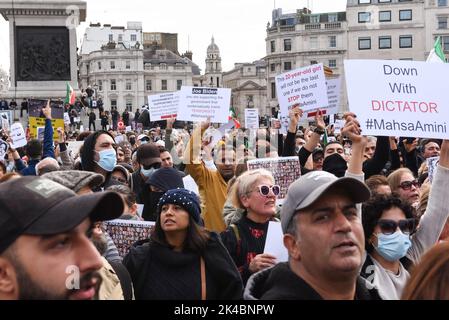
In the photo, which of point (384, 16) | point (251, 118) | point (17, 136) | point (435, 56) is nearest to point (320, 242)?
point (435, 56)

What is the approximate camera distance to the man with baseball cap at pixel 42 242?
7.72 feet

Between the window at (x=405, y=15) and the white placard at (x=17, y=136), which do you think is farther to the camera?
the window at (x=405, y=15)

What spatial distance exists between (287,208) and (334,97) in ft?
25.1

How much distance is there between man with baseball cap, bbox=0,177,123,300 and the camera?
2.35 meters

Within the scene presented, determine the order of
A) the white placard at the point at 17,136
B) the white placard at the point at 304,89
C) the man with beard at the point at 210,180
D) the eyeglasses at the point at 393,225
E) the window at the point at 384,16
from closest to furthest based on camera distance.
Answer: the eyeglasses at the point at 393,225 → the man with beard at the point at 210,180 → the white placard at the point at 304,89 → the white placard at the point at 17,136 → the window at the point at 384,16

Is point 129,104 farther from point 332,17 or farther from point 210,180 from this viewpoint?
point 210,180

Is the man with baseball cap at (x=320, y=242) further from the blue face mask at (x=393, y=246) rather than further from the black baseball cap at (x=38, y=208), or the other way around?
the blue face mask at (x=393, y=246)

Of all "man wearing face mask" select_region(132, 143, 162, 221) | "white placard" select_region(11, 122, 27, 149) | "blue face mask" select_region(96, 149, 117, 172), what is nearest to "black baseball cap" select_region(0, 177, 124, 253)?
"blue face mask" select_region(96, 149, 117, 172)

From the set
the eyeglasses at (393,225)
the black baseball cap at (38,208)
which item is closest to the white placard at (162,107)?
the eyeglasses at (393,225)

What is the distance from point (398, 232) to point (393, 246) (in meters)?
0.14

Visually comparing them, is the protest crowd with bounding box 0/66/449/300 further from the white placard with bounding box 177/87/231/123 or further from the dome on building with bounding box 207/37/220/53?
the dome on building with bounding box 207/37/220/53

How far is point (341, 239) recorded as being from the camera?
9.84 ft

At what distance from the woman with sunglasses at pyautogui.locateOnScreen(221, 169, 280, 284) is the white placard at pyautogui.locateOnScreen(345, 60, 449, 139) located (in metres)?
0.86
